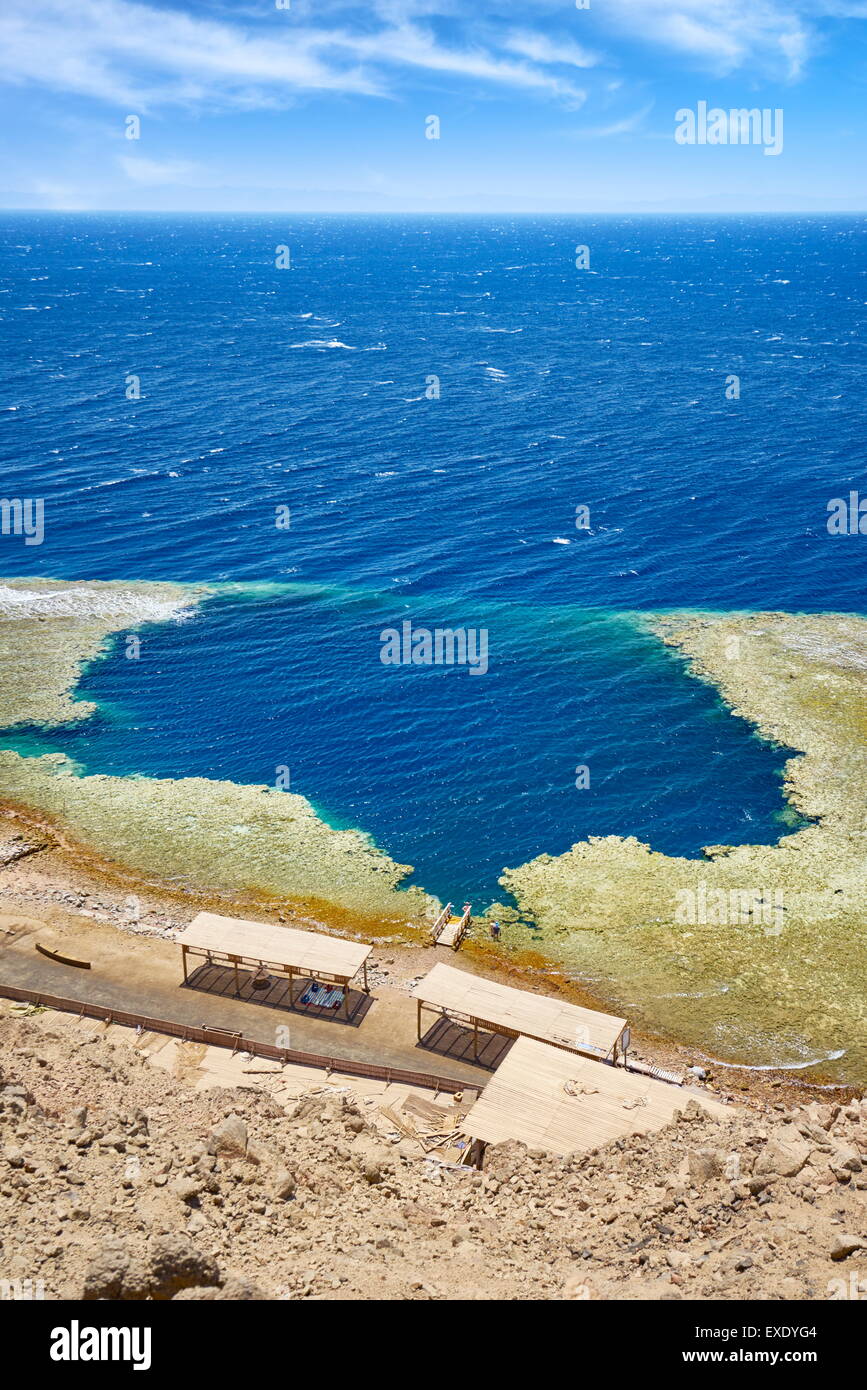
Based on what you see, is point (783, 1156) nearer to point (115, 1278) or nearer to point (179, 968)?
point (115, 1278)

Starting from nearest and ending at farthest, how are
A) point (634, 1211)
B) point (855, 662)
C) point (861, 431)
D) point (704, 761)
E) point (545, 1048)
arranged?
point (634, 1211) → point (545, 1048) → point (704, 761) → point (855, 662) → point (861, 431)

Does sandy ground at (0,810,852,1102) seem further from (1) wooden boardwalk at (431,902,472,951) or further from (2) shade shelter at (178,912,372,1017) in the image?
(2) shade shelter at (178,912,372,1017)

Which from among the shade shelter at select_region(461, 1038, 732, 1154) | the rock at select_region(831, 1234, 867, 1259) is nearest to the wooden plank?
the shade shelter at select_region(461, 1038, 732, 1154)

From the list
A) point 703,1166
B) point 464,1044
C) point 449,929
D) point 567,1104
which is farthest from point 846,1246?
point 449,929

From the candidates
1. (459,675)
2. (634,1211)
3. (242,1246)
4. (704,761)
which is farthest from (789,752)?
(242,1246)
